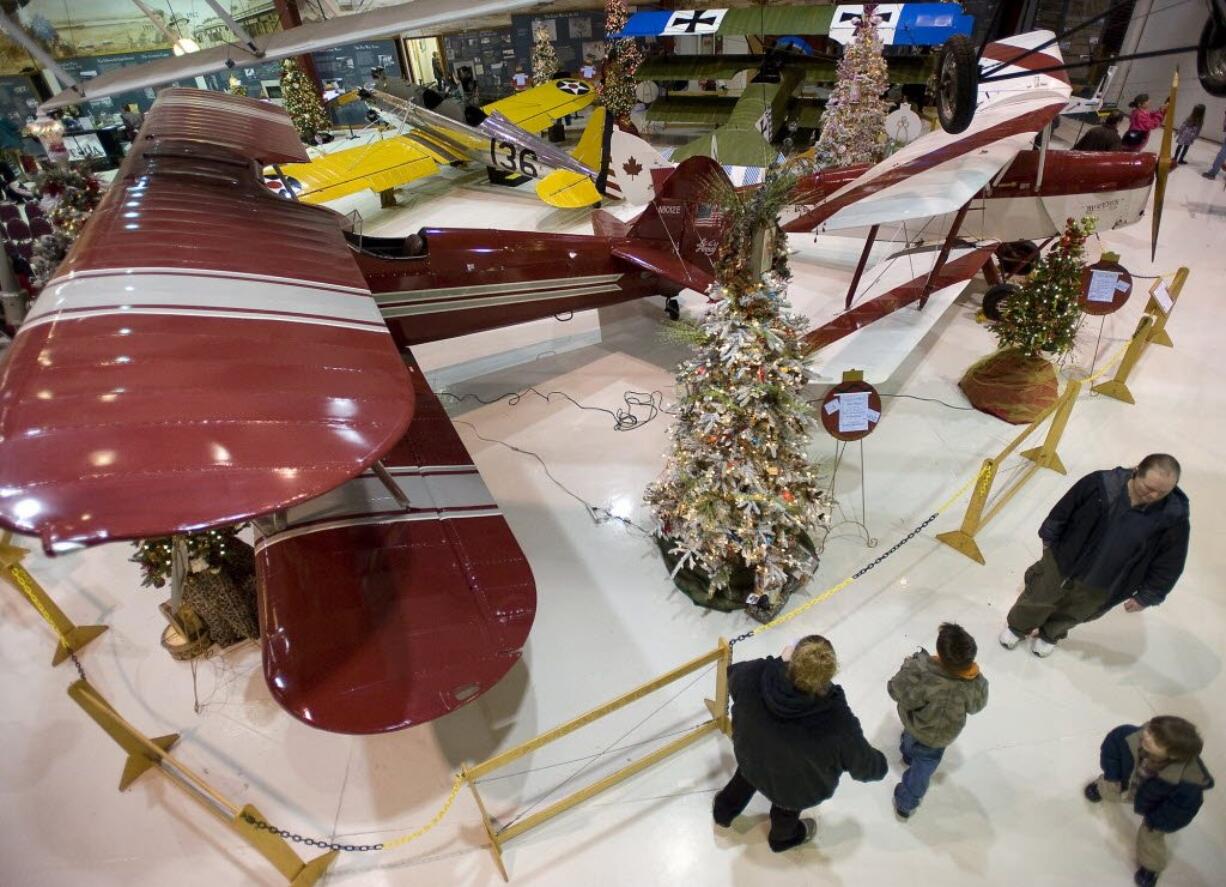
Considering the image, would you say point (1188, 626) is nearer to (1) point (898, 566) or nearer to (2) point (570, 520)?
(1) point (898, 566)

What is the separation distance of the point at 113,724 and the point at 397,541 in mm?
1445

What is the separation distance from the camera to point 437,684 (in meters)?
2.16

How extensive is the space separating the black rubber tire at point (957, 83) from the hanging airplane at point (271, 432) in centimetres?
69

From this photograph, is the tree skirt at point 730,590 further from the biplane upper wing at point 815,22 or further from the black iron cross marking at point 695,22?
the black iron cross marking at point 695,22

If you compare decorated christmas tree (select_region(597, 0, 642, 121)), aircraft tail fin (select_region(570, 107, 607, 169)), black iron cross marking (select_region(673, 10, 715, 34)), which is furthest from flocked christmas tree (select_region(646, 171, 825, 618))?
decorated christmas tree (select_region(597, 0, 642, 121))

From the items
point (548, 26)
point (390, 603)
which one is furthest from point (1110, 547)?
point (548, 26)

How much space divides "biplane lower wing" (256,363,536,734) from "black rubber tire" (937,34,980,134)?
11.4ft

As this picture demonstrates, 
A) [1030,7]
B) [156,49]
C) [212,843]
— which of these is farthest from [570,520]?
[1030,7]

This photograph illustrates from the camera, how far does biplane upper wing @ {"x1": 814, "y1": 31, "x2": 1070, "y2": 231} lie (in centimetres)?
439

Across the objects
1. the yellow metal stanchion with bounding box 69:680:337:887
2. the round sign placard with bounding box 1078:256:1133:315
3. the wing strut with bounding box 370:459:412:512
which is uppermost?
the wing strut with bounding box 370:459:412:512

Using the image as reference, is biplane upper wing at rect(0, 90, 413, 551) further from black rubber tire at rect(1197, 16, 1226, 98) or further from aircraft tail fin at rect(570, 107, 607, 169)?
aircraft tail fin at rect(570, 107, 607, 169)

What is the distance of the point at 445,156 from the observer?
393 inches

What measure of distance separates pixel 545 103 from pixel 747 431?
35.0 feet

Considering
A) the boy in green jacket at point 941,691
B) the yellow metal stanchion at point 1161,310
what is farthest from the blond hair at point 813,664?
the yellow metal stanchion at point 1161,310
